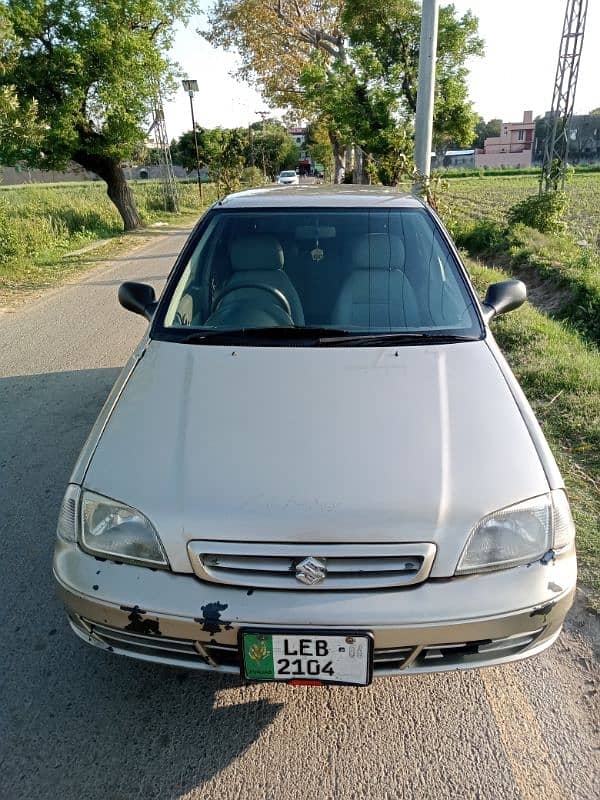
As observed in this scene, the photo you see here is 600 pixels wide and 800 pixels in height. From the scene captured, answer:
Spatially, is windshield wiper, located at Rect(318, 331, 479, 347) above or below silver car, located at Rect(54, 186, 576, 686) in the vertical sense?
above

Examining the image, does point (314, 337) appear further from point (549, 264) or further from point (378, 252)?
point (549, 264)

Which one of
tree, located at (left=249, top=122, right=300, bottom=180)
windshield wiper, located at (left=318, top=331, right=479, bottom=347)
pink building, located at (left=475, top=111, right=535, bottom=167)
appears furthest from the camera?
pink building, located at (left=475, top=111, right=535, bottom=167)

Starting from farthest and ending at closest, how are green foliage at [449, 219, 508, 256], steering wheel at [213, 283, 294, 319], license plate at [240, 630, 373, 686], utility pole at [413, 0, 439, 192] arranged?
green foliage at [449, 219, 508, 256] < utility pole at [413, 0, 439, 192] < steering wheel at [213, 283, 294, 319] < license plate at [240, 630, 373, 686]

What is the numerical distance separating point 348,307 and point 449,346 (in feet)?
1.81

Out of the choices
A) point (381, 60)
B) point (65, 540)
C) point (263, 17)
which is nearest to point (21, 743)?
point (65, 540)

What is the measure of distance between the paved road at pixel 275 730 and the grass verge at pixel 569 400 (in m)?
0.71

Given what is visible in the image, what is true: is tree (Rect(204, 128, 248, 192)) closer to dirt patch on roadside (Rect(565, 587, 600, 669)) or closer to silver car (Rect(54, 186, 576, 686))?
silver car (Rect(54, 186, 576, 686))

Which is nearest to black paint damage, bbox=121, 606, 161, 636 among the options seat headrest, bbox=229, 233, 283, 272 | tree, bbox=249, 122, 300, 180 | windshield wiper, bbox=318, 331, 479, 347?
windshield wiper, bbox=318, 331, 479, 347

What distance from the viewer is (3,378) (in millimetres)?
5410

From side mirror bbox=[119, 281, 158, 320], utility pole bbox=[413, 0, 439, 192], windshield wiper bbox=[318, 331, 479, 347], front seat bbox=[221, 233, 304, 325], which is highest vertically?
utility pole bbox=[413, 0, 439, 192]

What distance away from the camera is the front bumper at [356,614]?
1.69m

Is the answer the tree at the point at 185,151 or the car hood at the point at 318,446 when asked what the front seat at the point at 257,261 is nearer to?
the car hood at the point at 318,446

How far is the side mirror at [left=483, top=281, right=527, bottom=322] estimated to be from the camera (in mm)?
2984

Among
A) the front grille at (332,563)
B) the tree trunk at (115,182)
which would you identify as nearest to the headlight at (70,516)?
the front grille at (332,563)
